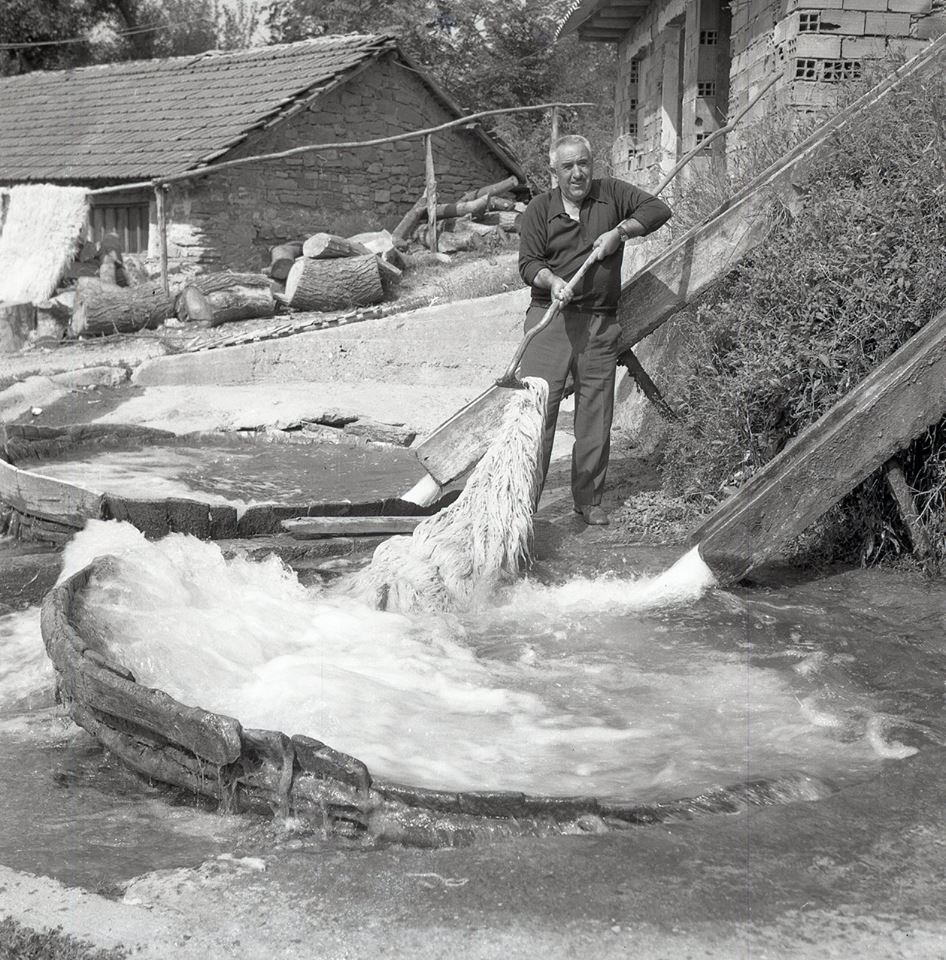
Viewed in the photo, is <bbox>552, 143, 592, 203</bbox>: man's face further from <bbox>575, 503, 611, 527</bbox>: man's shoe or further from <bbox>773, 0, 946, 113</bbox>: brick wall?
<bbox>773, 0, 946, 113</bbox>: brick wall

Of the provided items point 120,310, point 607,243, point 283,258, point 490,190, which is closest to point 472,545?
point 607,243

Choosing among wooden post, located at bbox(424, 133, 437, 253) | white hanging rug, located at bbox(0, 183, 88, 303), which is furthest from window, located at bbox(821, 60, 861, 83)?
white hanging rug, located at bbox(0, 183, 88, 303)

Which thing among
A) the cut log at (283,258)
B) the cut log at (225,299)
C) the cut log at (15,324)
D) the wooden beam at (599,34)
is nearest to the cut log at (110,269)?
the cut log at (15,324)

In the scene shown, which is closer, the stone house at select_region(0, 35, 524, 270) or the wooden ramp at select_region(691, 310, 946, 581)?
the wooden ramp at select_region(691, 310, 946, 581)

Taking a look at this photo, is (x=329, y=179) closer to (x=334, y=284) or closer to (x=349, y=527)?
(x=334, y=284)

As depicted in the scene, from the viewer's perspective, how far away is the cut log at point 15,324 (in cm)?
1616

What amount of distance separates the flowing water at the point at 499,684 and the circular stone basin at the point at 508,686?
0.04 feet

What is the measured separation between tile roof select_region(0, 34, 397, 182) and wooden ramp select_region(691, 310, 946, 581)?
13.6 metres

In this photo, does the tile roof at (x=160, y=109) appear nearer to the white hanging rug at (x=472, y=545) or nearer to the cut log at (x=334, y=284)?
the cut log at (x=334, y=284)

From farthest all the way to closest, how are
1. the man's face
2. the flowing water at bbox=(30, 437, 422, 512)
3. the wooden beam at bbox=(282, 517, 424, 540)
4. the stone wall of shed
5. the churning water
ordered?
the stone wall of shed
the flowing water at bbox=(30, 437, 422, 512)
the wooden beam at bbox=(282, 517, 424, 540)
the man's face
the churning water

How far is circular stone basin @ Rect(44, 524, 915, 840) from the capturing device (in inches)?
142

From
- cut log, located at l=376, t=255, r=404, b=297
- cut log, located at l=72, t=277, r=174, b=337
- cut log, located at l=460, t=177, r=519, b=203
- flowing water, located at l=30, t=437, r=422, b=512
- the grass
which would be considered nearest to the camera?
the grass

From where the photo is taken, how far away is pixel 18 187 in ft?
63.1

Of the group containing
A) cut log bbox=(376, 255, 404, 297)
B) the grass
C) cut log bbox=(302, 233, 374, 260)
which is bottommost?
the grass
